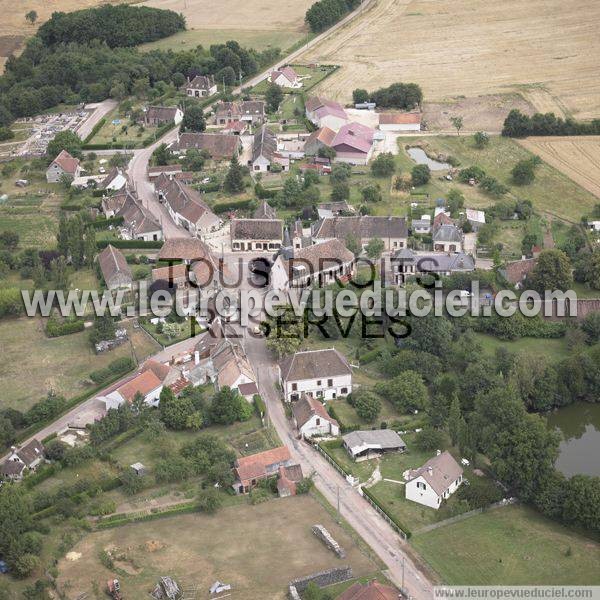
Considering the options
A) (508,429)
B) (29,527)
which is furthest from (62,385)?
(508,429)

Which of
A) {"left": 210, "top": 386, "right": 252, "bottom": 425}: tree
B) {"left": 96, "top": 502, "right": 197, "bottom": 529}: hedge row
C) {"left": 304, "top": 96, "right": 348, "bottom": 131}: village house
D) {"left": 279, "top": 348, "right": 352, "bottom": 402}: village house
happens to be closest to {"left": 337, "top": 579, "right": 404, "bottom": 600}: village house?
{"left": 96, "top": 502, "right": 197, "bottom": 529}: hedge row

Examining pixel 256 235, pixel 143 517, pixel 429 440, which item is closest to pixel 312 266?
pixel 256 235

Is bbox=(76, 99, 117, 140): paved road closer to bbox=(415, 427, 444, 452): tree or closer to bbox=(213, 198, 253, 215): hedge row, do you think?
bbox=(213, 198, 253, 215): hedge row

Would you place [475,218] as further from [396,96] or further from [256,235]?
[396,96]

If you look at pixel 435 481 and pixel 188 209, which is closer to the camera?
pixel 435 481

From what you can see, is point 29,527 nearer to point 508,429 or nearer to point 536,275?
point 508,429

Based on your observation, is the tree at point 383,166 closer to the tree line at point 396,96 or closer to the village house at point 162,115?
the tree line at point 396,96

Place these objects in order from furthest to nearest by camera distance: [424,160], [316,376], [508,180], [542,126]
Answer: [542,126], [424,160], [508,180], [316,376]
